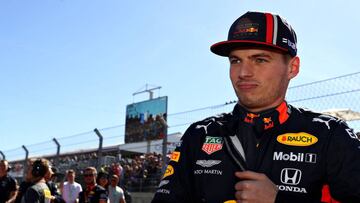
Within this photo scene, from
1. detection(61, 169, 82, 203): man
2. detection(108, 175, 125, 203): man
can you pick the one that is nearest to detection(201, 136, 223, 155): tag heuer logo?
detection(108, 175, 125, 203): man

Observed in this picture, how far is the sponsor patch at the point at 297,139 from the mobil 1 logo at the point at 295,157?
0.13 feet

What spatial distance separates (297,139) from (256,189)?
0.30 m

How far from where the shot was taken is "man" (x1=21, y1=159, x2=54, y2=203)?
589 centimetres

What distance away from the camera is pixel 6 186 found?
→ 831cm

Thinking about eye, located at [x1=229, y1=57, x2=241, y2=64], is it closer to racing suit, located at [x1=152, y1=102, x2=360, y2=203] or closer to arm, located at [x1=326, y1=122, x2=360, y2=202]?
racing suit, located at [x1=152, y1=102, x2=360, y2=203]

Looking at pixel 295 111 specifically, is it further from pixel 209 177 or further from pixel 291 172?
pixel 209 177

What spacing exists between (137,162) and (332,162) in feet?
43.0

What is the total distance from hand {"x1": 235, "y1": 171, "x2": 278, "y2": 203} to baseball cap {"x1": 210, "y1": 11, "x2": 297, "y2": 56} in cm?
49

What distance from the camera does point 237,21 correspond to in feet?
5.89

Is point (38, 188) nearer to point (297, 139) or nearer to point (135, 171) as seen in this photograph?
point (297, 139)

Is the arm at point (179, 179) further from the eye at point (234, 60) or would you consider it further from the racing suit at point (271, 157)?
the eye at point (234, 60)

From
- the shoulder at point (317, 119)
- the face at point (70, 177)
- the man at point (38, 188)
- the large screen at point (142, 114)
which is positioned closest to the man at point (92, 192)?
the man at point (38, 188)

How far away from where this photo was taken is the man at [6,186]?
8.21 meters

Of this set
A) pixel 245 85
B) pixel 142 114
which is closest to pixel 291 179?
pixel 245 85
